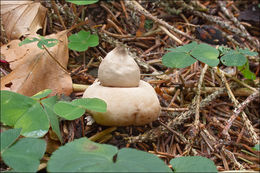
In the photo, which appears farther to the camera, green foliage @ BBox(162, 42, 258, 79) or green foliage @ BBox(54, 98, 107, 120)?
green foliage @ BBox(162, 42, 258, 79)

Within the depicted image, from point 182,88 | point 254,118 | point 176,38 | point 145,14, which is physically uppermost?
point 145,14

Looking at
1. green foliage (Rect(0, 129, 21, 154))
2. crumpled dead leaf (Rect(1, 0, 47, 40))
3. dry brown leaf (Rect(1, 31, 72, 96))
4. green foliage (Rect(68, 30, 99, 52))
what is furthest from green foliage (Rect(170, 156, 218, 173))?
crumpled dead leaf (Rect(1, 0, 47, 40))

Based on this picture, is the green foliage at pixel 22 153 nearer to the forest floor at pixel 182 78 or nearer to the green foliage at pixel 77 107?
the green foliage at pixel 77 107

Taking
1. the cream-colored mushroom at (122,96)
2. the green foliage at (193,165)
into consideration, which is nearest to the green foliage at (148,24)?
the cream-colored mushroom at (122,96)

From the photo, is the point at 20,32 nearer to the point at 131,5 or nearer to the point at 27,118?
the point at 131,5

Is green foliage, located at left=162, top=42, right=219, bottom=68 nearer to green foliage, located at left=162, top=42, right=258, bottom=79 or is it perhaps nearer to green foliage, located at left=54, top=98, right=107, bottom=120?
green foliage, located at left=162, top=42, right=258, bottom=79

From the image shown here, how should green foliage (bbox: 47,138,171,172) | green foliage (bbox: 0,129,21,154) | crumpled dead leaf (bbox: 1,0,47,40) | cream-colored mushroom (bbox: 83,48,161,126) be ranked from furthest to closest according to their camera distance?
1. crumpled dead leaf (bbox: 1,0,47,40)
2. cream-colored mushroom (bbox: 83,48,161,126)
3. green foliage (bbox: 0,129,21,154)
4. green foliage (bbox: 47,138,171,172)

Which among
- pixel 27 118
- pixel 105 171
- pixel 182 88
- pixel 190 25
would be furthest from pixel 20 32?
pixel 105 171
